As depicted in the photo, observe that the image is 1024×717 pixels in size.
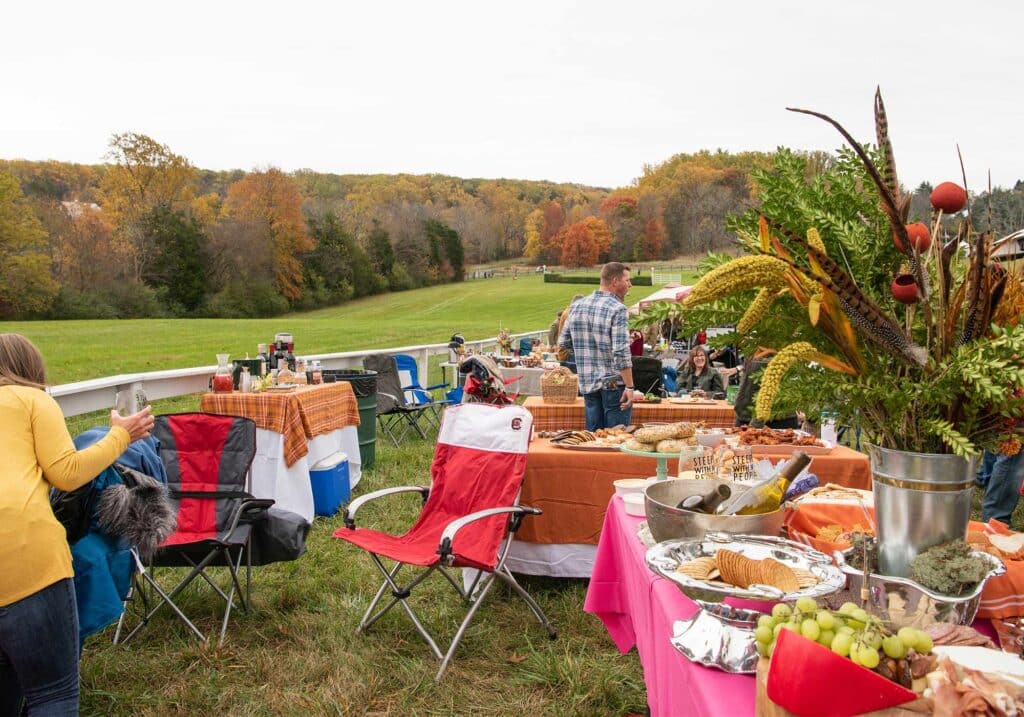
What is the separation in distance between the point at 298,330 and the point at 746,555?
105ft

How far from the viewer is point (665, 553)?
1.78 metres

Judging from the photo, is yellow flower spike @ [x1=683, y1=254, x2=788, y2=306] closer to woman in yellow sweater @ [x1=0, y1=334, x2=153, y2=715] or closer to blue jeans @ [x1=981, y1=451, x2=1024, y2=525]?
woman in yellow sweater @ [x1=0, y1=334, x2=153, y2=715]

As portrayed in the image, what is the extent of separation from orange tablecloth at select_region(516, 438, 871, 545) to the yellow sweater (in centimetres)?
236

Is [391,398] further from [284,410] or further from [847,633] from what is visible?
[847,633]

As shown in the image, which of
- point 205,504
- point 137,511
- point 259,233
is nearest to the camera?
point 137,511

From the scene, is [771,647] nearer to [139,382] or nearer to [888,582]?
[888,582]

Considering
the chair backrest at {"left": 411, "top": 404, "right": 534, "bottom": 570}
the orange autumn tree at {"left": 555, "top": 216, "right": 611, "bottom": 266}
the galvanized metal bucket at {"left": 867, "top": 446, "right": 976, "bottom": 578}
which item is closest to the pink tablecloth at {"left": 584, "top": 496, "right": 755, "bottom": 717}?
the galvanized metal bucket at {"left": 867, "top": 446, "right": 976, "bottom": 578}

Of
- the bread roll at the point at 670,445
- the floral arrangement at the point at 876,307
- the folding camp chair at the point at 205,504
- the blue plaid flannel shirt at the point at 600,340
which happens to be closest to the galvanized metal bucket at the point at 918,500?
the floral arrangement at the point at 876,307

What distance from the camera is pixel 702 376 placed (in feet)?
30.2

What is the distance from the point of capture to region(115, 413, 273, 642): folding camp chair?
374 centimetres

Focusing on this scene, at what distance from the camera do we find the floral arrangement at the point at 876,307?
55.9 inches

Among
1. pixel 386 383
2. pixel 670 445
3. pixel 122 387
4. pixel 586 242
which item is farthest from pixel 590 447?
pixel 586 242

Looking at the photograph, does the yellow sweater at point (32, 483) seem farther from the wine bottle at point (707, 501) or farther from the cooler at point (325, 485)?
the cooler at point (325, 485)

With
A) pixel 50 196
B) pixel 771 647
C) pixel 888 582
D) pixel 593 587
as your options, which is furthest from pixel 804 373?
pixel 50 196
